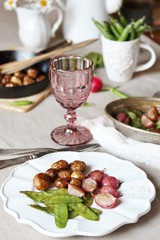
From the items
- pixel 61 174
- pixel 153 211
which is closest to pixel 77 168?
pixel 61 174

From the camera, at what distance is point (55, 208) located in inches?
33.5

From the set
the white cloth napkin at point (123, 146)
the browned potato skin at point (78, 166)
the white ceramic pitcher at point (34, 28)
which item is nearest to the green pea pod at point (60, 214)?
the browned potato skin at point (78, 166)

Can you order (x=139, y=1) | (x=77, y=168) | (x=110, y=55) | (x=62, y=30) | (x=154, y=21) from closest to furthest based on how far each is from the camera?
(x=77, y=168) < (x=110, y=55) < (x=62, y=30) < (x=154, y=21) < (x=139, y=1)

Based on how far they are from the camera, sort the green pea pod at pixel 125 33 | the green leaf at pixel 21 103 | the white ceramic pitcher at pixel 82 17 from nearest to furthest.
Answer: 1. the green leaf at pixel 21 103
2. the green pea pod at pixel 125 33
3. the white ceramic pitcher at pixel 82 17

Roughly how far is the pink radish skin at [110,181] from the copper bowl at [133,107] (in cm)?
18

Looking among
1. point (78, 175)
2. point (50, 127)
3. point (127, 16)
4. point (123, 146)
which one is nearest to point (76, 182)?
point (78, 175)

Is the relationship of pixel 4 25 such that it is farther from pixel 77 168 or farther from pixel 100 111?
pixel 77 168

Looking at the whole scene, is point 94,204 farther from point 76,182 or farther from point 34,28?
point 34,28

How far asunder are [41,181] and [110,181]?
0.39 feet

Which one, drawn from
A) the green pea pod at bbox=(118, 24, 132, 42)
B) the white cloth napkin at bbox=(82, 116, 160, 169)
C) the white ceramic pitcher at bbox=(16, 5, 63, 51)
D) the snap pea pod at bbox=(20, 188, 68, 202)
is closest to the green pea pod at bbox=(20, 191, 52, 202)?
the snap pea pod at bbox=(20, 188, 68, 202)

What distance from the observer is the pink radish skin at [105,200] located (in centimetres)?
86

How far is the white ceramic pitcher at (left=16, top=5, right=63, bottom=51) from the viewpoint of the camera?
1576 mm

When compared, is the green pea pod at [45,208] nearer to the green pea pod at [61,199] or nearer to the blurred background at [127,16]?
the green pea pod at [61,199]

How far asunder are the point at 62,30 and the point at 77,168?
903 mm
